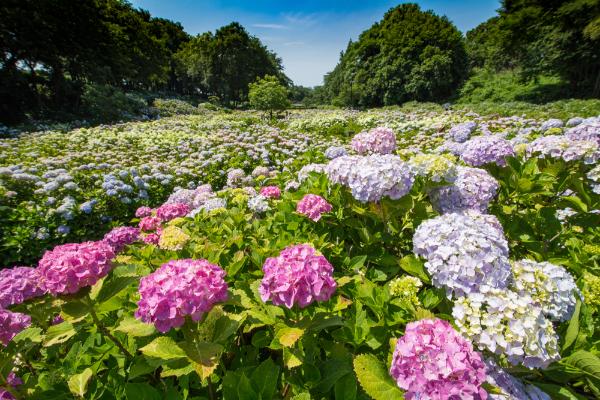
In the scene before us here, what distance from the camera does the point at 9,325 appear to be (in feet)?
5.24

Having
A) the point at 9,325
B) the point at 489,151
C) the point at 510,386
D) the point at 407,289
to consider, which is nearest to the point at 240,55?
the point at 489,151

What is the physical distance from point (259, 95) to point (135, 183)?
1897 cm

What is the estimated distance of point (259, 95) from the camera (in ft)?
79.0

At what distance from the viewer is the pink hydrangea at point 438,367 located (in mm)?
990

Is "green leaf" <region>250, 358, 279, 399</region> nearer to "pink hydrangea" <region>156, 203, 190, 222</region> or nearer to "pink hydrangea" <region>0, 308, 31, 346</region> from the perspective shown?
"pink hydrangea" <region>0, 308, 31, 346</region>

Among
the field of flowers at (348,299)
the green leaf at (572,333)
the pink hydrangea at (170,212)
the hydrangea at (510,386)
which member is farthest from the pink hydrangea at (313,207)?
the pink hydrangea at (170,212)

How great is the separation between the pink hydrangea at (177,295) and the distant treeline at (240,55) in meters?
23.0

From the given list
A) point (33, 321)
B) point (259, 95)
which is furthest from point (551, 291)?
point (259, 95)

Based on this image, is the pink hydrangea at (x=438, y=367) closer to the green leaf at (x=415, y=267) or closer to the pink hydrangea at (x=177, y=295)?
the green leaf at (x=415, y=267)

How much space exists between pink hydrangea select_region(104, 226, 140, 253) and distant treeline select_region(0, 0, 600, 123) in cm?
2106

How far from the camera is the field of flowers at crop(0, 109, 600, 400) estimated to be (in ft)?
3.88

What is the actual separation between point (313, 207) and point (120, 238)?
1.95 metres

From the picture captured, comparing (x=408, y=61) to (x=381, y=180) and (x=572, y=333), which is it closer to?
(x=381, y=180)

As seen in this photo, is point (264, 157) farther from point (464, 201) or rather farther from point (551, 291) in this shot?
point (551, 291)
